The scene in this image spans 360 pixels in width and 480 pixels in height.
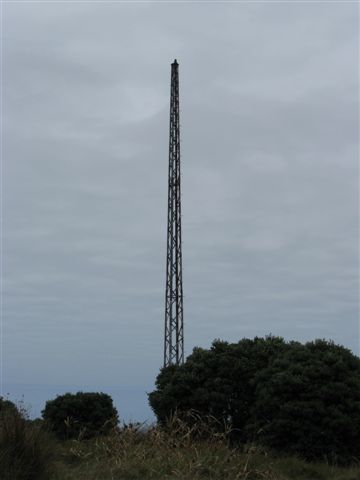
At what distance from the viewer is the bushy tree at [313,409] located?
12000mm

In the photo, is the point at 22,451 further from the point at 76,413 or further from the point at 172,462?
the point at 76,413

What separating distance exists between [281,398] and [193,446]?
235 centimetres

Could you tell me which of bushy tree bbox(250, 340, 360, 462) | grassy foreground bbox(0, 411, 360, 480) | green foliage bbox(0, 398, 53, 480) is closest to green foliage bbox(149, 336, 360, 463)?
bushy tree bbox(250, 340, 360, 462)

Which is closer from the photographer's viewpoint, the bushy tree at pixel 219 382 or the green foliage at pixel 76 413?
the bushy tree at pixel 219 382

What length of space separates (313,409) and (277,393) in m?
0.84

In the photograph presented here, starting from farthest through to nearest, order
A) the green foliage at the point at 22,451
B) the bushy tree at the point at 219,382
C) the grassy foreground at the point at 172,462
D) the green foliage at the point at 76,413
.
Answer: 1. the green foliage at the point at 76,413
2. the bushy tree at the point at 219,382
3. the grassy foreground at the point at 172,462
4. the green foliage at the point at 22,451

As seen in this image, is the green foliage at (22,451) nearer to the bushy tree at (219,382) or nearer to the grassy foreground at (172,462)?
the grassy foreground at (172,462)

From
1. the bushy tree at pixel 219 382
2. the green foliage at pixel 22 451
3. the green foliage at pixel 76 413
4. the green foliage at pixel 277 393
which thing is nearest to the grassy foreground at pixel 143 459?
the green foliage at pixel 22 451

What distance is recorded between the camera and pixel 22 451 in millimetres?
9031

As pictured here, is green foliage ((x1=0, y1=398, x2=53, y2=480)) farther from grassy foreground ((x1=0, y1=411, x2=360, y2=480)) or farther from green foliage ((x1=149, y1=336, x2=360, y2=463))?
green foliage ((x1=149, y1=336, x2=360, y2=463))

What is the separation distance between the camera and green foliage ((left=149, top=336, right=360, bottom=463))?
39.5ft

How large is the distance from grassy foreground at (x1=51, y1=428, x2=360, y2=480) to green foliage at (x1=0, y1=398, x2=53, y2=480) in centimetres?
35

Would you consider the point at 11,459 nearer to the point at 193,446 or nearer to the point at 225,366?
the point at 193,446

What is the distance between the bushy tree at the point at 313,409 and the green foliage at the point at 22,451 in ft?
15.1
